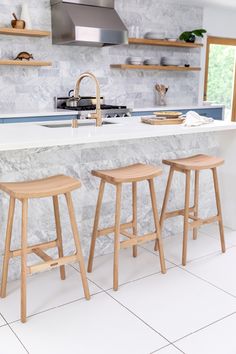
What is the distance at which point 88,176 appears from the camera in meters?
2.79

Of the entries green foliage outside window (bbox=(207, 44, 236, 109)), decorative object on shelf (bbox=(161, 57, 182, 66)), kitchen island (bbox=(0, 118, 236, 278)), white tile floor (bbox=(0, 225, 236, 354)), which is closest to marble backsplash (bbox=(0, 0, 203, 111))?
decorative object on shelf (bbox=(161, 57, 182, 66))

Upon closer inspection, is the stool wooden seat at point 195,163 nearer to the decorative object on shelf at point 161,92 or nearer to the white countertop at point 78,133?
the white countertop at point 78,133

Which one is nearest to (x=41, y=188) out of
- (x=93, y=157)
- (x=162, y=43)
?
(x=93, y=157)

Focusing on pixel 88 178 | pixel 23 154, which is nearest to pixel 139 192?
pixel 88 178

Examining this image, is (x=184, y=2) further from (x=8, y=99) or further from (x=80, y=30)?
(x=8, y=99)

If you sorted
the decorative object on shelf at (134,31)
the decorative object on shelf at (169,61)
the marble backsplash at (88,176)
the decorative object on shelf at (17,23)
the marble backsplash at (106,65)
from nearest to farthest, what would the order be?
the marble backsplash at (88,176)
the decorative object on shelf at (17,23)
the marble backsplash at (106,65)
the decorative object on shelf at (134,31)
the decorative object on shelf at (169,61)

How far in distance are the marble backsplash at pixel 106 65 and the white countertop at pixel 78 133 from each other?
2.23 m

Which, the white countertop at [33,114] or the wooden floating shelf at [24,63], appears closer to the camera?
the white countertop at [33,114]

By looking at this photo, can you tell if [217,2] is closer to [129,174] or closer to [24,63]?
[24,63]

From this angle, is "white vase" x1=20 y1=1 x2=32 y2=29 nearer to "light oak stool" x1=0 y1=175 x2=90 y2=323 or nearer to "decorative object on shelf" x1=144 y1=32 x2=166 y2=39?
"decorative object on shelf" x1=144 y1=32 x2=166 y2=39

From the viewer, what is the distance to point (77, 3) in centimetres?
481

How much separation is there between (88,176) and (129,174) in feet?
1.36

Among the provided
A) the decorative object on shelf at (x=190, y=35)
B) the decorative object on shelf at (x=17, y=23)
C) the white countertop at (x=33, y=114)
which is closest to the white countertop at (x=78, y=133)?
the white countertop at (x=33, y=114)

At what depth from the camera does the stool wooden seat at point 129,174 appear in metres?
2.38
